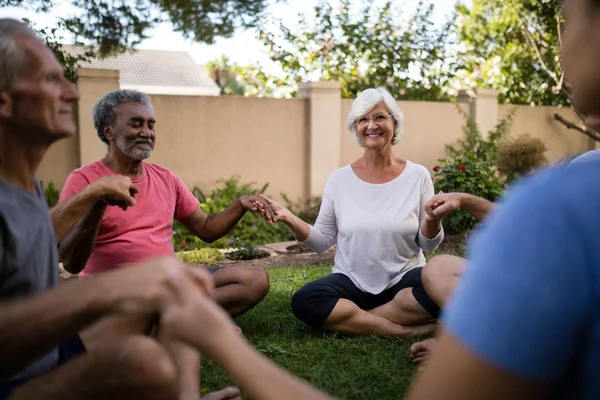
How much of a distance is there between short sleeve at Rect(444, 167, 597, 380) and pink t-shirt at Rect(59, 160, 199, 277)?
2.65m

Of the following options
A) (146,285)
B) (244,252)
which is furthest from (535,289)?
(244,252)

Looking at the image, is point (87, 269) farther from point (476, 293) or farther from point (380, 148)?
point (476, 293)

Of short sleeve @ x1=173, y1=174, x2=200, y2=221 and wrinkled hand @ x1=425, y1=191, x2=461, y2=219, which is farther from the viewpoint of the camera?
short sleeve @ x1=173, y1=174, x2=200, y2=221

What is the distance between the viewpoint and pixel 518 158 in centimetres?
893

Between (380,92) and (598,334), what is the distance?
3126mm

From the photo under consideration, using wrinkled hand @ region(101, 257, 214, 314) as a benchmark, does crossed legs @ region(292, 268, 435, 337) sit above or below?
below

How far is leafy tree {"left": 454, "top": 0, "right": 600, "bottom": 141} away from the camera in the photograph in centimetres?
1088

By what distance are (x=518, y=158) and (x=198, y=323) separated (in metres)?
8.77

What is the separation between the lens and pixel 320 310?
338 cm

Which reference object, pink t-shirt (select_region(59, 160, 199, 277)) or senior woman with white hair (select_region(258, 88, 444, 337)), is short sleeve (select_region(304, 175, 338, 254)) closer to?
senior woman with white hair (select_region(258, 88, 444, 337))

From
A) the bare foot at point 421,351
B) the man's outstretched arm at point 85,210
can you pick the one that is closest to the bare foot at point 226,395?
the man's outstretched arm at point 85,210

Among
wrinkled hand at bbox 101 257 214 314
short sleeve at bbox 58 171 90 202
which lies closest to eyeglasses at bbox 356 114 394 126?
short sleeve at bbox 58 171 90 202

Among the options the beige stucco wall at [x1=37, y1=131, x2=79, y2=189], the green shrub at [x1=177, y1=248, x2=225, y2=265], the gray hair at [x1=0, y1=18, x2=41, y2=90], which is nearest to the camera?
the gray hair at [x1=0, y1=18, x2=41, y2=90]

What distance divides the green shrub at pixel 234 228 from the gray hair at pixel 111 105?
3.58 metres
